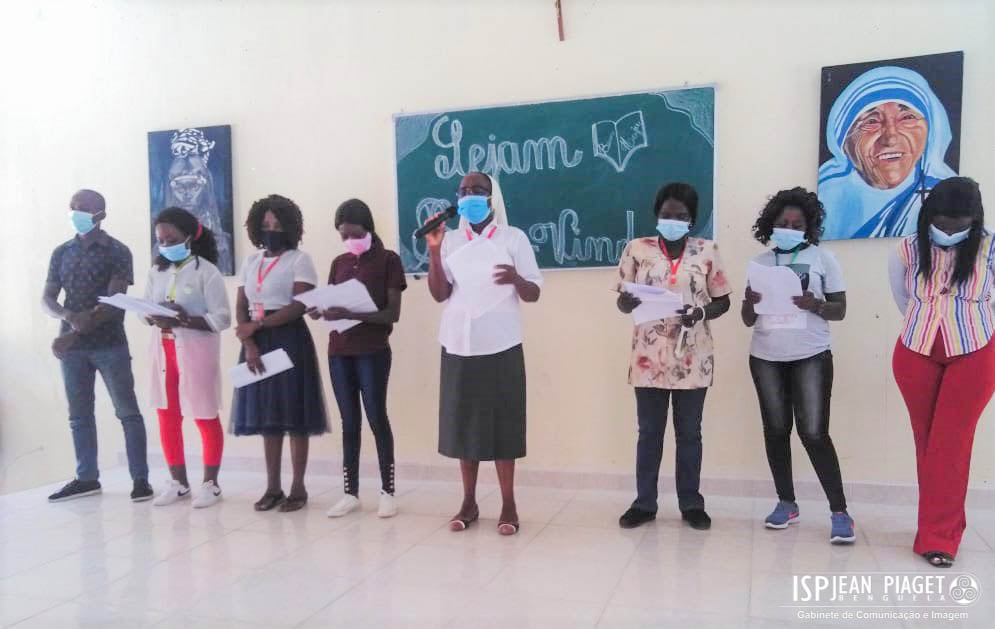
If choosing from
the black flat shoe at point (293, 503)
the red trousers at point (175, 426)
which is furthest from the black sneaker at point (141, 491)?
the black flat shoe at point (293, 503)

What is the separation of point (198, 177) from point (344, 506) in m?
2.21

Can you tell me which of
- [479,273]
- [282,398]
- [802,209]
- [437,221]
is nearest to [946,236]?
[802,209]

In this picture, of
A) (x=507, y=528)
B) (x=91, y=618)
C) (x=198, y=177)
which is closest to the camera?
(x=91, y=618)

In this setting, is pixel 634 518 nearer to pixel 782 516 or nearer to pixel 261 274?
pixel 782 516

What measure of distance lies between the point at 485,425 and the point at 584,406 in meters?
0.91

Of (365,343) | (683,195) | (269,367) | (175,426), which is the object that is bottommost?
(175,426)

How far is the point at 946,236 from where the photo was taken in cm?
240

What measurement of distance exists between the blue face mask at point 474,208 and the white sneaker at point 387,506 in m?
1.30

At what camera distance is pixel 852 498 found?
3.24 metres

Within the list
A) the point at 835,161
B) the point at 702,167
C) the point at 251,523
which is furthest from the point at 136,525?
the point at 835,161

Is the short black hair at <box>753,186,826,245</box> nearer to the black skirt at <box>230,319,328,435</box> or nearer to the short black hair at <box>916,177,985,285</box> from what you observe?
the short black hair at <box>916,177,985,285</box>

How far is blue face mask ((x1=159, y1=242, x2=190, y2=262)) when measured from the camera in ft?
10.7

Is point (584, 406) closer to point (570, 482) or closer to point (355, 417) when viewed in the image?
point (570, 482)

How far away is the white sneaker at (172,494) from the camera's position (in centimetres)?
336
